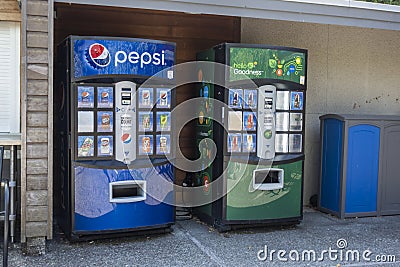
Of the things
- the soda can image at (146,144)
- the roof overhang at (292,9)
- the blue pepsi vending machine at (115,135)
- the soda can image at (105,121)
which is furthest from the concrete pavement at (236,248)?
the roof overhang at (292,9)

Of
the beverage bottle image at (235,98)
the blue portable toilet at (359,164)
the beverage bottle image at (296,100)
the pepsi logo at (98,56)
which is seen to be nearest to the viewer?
the pepsi logo at (98,56)

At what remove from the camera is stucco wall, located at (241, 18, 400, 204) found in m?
6.57

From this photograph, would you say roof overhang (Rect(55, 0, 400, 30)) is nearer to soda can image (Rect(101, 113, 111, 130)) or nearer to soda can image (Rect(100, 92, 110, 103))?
soda can image (Rect(100, 92, 110, 103))

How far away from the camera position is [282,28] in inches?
257

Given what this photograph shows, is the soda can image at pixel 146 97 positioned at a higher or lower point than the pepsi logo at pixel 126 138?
higher

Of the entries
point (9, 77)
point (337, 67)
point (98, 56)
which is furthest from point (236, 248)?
point (337, 67)

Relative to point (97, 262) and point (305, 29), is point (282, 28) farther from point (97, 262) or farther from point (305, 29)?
point (97, 262)

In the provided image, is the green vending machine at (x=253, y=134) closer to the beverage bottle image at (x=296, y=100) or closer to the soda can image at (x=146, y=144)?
the beverage bottle image at (x=296, y=100)

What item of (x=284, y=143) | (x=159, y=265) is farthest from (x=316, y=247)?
(x=159, y=265)

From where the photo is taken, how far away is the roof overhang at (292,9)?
4699mm

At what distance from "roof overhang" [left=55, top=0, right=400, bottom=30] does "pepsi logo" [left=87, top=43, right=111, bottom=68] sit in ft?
1.35

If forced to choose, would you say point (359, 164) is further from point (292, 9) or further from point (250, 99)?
point (292, 9)

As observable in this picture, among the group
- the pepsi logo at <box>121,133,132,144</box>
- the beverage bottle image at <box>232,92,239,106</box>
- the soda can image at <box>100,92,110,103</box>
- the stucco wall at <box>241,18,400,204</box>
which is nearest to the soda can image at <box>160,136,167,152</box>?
the pepsi logo at <box>121,133,132,144</box>

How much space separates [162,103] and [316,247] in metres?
2.17
